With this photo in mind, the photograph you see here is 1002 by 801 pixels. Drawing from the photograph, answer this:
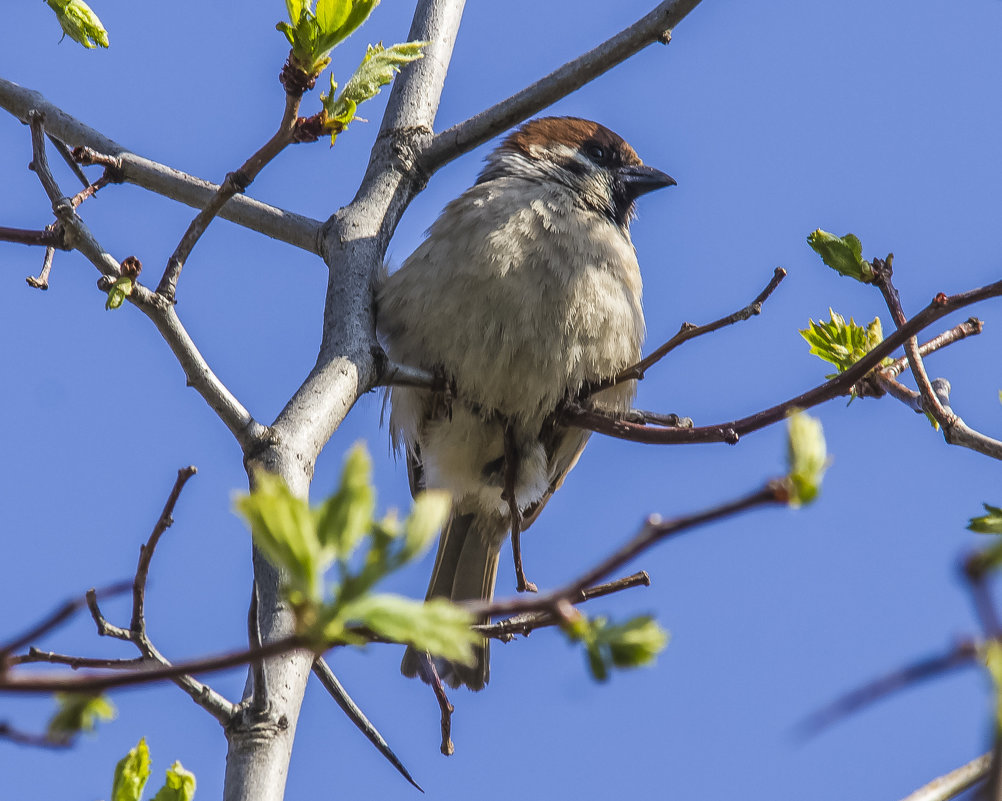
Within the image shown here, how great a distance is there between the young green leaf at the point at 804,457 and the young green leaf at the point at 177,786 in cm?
111

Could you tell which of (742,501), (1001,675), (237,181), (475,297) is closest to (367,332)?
(237,181)

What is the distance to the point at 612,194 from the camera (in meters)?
4.67

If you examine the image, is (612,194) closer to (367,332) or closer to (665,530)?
(367,332)

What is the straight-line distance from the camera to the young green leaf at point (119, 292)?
1944 mm

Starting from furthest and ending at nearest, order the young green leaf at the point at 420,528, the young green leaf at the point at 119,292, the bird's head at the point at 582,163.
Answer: the bird's head at the point at 582,163
the young green leaf at the point at 119,292
the young green leaf at the point at 420,528

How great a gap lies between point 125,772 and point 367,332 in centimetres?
134

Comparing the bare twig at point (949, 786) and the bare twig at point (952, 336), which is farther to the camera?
the bare twig at point (952, 336)

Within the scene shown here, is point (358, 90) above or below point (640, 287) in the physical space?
below

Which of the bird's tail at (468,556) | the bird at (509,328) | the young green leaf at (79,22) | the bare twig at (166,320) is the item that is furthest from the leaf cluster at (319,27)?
the bird's tail at (468,556)

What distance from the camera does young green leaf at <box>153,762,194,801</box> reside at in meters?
1.68

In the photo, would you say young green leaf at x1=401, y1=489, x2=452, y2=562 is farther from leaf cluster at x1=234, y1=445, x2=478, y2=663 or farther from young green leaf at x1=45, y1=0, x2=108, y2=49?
young green leaf at x1=45, y1=0, x2=108, y2=49

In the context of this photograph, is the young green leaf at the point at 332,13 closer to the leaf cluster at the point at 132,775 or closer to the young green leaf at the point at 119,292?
the young green leaf at the point at 119,292

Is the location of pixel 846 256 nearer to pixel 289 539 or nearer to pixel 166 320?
pixel 166 320

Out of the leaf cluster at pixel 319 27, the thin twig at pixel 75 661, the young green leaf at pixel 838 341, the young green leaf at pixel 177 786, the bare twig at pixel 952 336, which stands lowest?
the young green leaf at pixel 177 786
